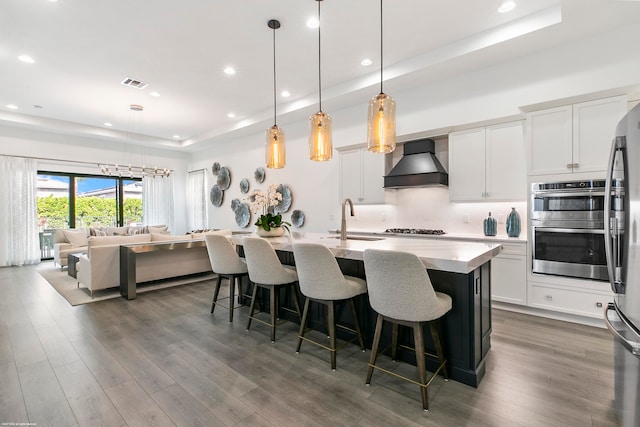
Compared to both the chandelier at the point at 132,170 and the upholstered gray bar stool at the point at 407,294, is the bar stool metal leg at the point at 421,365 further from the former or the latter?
the chandelier at the point at 132,170

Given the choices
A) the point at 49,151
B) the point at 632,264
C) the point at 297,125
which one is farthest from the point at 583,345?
the point at 49,151

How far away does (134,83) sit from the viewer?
4.81m

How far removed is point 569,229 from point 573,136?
3.26 ft

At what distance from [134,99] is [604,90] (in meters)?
6.77

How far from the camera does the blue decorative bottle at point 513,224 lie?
3.75 meters

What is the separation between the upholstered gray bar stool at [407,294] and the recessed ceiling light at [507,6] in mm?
2879

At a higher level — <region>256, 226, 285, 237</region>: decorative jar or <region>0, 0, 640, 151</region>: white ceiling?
<region>0, 0, 640, 151</region>: white ceiling

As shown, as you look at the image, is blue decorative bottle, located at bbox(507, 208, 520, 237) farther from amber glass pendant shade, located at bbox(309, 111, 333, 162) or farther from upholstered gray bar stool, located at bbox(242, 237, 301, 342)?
upholstered gray bar stool, located at bbox(242, 237, 301, 342)

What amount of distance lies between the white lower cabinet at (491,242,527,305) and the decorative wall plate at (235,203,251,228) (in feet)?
18.0

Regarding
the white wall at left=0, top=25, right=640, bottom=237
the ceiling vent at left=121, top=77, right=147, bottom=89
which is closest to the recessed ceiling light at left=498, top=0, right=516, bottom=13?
the white wall at left=0, top=25, right=640, bottom=237

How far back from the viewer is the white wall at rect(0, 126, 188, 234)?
6.68 meters

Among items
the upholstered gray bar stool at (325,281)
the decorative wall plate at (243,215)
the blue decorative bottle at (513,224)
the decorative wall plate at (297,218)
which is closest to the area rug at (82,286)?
the decorative wall plate at (297,218)

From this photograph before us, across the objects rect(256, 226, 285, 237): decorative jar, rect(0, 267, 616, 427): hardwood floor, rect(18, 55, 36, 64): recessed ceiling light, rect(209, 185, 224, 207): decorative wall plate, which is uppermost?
rect(18, 55, 36, 64): recessed ceiling light

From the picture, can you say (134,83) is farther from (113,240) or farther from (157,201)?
(157,201)
